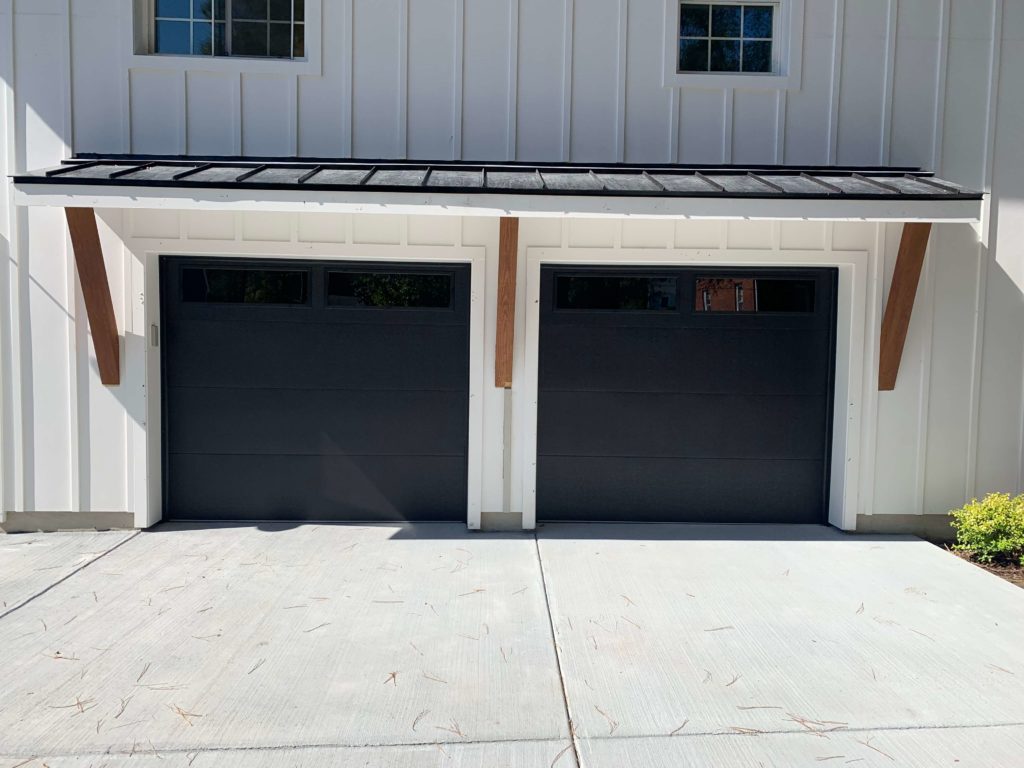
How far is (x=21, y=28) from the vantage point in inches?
254

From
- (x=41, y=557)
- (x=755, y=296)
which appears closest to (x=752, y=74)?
(x=755, y=296)

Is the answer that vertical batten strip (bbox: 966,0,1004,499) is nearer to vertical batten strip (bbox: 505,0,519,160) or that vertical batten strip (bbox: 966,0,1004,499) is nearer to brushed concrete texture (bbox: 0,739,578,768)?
vertical batten strip (bbox: 505,0,519,160)

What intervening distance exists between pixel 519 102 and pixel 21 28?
390cm

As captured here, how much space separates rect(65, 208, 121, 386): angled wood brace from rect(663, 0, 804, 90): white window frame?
4.56m

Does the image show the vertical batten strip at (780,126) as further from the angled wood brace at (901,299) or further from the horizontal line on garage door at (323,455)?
the horizontal line on garage door at (323,455)

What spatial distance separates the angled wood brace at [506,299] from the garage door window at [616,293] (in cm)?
59

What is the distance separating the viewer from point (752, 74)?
22.2ft

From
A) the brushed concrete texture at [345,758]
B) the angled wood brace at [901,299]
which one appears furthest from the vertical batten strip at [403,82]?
the brushed concrete texture at [345,758]

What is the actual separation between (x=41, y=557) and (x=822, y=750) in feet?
17.7

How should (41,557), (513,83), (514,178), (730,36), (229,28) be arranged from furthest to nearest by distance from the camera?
1. (730,36)
2. (229,28)
3. (513,83)
4. (41,557)
5. (514,178)

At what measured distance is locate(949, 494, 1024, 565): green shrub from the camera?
20.3 feet

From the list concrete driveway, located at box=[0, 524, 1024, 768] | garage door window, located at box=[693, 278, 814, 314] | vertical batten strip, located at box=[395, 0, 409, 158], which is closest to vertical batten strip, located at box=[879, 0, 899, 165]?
garage door window, located at box=[693, 278, 814, 314]

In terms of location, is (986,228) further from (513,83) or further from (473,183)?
(473,183)

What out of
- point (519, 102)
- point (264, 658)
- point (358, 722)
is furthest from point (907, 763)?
point (519, 102)
